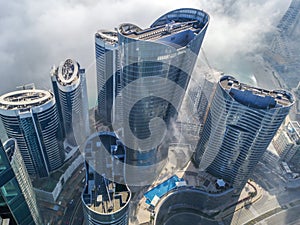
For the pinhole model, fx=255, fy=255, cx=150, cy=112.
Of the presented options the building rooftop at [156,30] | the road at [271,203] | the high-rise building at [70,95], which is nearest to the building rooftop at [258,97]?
the building rooftop at [156,30]

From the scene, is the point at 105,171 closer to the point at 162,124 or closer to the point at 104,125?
the point at 162,124

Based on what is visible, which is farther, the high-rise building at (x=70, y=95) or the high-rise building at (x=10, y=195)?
the high-rise building at (x=70, y=95)

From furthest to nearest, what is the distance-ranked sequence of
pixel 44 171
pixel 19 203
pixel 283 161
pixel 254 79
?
pixel 254 79, pixel 283 161, pixel 44 171, pixel 19 203

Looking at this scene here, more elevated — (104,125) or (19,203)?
(19,203)

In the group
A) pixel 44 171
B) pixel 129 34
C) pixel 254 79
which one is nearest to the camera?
pixel 129 34

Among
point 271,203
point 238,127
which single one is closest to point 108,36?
point 238,127

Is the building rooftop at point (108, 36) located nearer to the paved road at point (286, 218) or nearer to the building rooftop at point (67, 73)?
the building rooftop at point (67, 73)

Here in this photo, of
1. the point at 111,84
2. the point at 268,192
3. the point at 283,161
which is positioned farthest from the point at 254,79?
the point at 111,84
